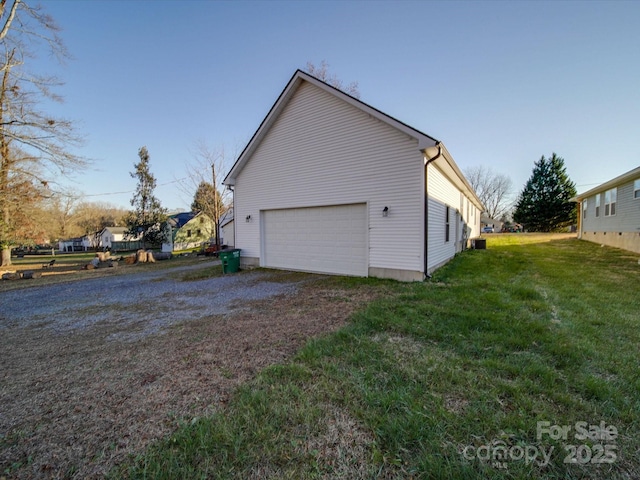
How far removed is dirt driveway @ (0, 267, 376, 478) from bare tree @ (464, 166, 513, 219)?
5590 cm

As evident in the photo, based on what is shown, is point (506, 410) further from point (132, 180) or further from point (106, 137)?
point (132, 180)

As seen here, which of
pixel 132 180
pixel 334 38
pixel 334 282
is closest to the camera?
pixel 334 282

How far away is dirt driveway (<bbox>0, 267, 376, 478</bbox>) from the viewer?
202cm

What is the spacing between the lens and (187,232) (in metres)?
35.9

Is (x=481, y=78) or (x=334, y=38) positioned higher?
(x=334, y=38)

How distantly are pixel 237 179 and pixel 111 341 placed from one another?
8.03 m

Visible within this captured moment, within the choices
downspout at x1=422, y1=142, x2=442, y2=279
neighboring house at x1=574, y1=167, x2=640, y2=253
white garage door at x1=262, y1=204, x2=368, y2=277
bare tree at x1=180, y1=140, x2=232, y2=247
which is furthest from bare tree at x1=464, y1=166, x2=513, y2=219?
white garage door at x1=262, y1=204, x2=368, y2=277

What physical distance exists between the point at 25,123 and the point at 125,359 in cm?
1797

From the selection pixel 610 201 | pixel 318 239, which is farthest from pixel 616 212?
pixel 318 239

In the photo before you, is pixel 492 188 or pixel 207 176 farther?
pixel 492 188

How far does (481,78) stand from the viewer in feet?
33.8

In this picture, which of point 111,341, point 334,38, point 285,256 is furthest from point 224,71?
point 111,341

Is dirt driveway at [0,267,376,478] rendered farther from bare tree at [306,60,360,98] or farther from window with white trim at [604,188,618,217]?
Answer: window with white trim at [604,188,618,217]

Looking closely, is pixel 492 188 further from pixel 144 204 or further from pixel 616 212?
pixel 144 204
